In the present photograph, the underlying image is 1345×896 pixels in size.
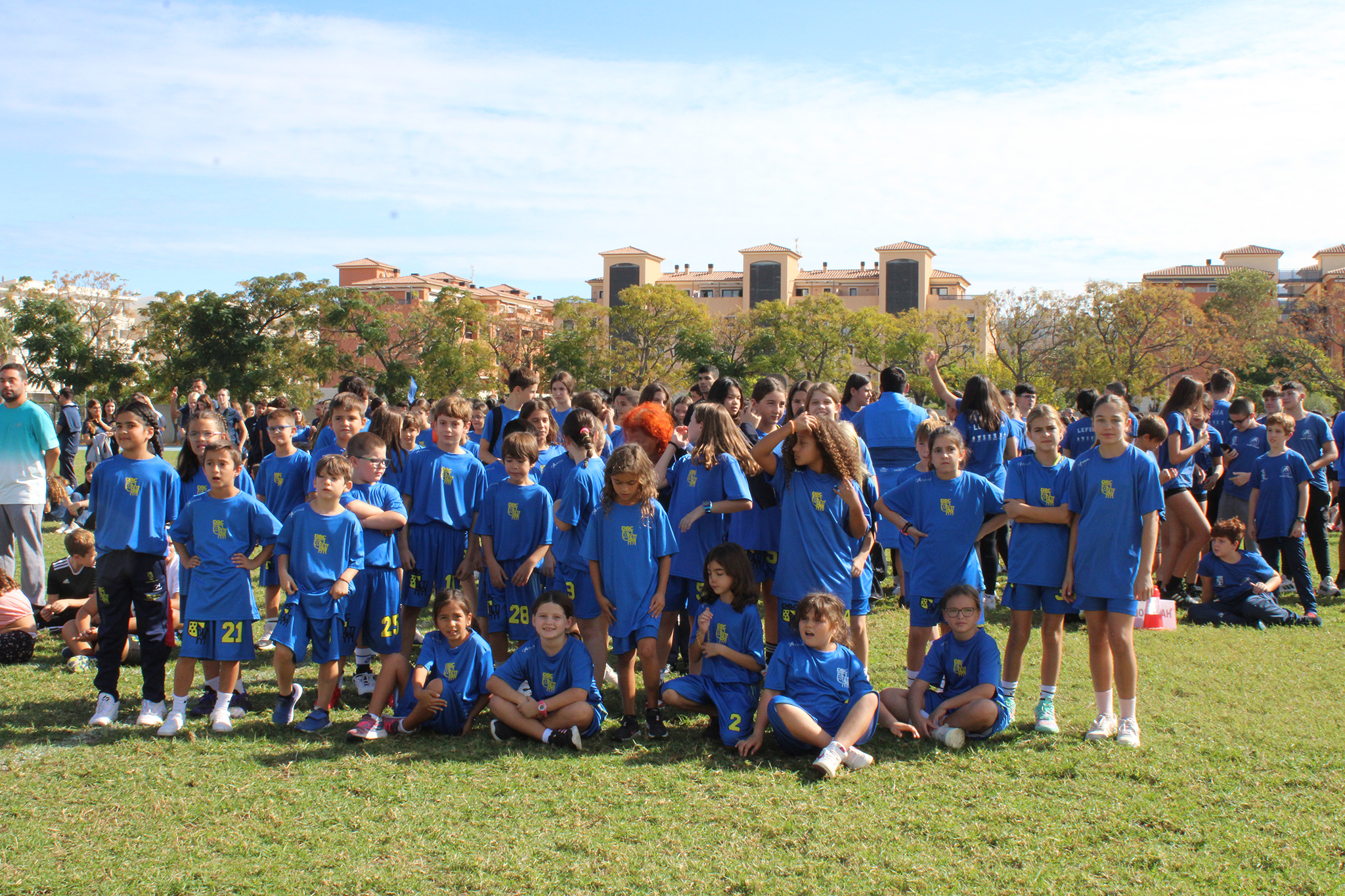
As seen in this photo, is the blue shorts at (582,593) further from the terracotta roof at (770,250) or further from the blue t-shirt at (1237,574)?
the terracotta roof at (770,250)

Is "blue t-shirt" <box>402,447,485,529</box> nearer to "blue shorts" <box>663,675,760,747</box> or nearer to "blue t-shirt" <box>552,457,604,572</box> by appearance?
"blue t-shirt" <box>552,457,604,572</box>

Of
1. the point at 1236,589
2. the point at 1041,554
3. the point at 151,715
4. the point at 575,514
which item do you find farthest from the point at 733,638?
the point at 1236,589

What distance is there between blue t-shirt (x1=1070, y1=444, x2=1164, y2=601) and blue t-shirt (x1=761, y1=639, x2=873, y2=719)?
1281mm

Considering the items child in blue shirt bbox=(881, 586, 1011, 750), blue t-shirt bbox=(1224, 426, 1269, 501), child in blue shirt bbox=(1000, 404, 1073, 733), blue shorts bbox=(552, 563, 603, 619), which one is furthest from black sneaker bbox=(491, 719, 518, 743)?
blue t-shirt bbox=(1224, 426, 1269, 501)

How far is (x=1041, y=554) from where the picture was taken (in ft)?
16.6

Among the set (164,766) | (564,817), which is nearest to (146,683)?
(164,766)

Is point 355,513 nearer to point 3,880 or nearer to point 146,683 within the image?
point 146,683

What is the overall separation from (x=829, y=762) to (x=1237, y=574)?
17.8 feet

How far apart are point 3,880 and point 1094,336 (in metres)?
49.2

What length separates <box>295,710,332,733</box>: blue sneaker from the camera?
16.4 ft

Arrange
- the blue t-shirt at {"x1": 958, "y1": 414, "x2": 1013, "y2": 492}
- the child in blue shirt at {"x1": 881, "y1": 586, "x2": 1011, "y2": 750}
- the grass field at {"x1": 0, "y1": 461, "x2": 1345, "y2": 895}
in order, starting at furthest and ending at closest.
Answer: the blue t-shirt at {"x1": 958, "y1": 414, "x2": 1013, "y2": 492} → the child in blue shirt at {"x1": 881, "y1": 586, "x2": 1011, "y2": 750} → the grass field at {"x1": 0, "y1": 461, "x2": 1345, "y2": 895}

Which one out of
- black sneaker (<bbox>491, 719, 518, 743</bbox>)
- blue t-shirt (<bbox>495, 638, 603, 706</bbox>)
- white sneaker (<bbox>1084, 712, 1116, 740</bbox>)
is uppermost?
blue t-shirt (<bbox>495, 638, 603, 706</bbox>)

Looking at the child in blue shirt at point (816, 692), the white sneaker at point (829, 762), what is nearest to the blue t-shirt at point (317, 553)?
the child in blue shirt at point (816, 692)

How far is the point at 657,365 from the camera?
59.8 meters
